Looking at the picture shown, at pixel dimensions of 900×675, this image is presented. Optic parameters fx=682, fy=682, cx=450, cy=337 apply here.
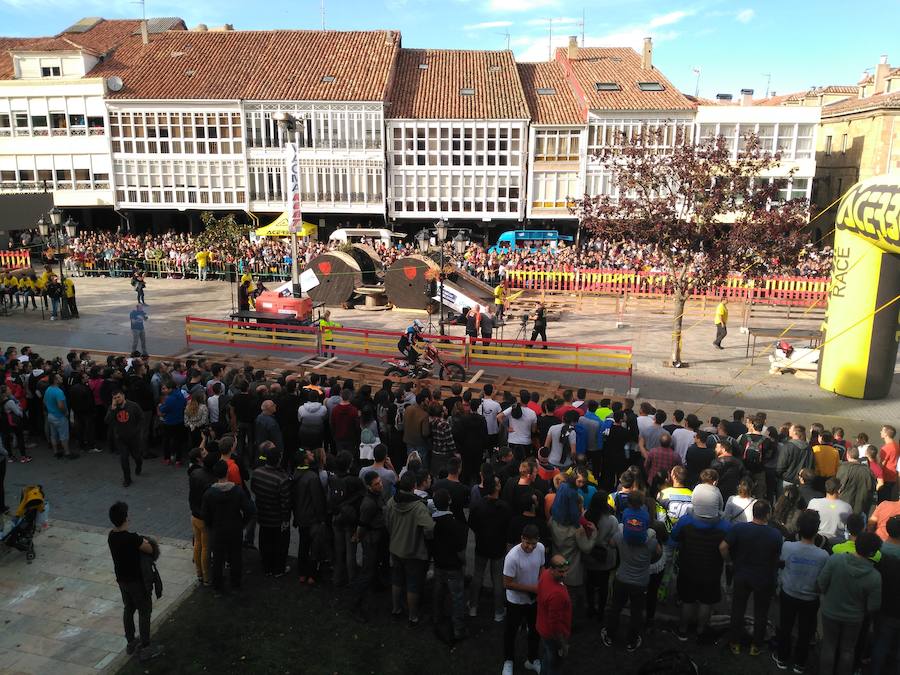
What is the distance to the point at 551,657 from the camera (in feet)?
19.4

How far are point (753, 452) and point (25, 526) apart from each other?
28.7ft

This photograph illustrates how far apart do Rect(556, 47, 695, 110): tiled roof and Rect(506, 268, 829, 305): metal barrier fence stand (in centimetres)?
1317

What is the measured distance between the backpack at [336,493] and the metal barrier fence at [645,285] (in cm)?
2111

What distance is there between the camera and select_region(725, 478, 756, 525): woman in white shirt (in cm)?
699

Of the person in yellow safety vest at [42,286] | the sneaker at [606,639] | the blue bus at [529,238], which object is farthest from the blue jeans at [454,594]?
the blue bus at [529,238]

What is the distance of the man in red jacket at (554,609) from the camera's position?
5598mm

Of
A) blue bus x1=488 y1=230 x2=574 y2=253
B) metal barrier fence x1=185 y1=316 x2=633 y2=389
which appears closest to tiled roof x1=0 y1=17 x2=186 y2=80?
blue bus x1=488 y1=230 x2=574 y2=253

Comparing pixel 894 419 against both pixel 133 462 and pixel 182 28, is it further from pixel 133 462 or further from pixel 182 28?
pixel 182 28

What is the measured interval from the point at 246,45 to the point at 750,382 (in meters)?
35.9

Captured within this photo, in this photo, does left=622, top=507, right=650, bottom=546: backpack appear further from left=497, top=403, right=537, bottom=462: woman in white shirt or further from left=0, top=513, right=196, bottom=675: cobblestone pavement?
left=0, top=513, right=196, bottom=675: cobblestone pavement

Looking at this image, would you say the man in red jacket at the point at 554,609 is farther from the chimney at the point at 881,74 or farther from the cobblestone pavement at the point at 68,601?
the chimney at the point at 881,74

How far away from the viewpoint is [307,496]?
24.5 ft

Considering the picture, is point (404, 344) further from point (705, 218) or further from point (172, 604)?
point (172, 604)

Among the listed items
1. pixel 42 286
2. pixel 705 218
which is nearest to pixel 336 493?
pixel 705 218
